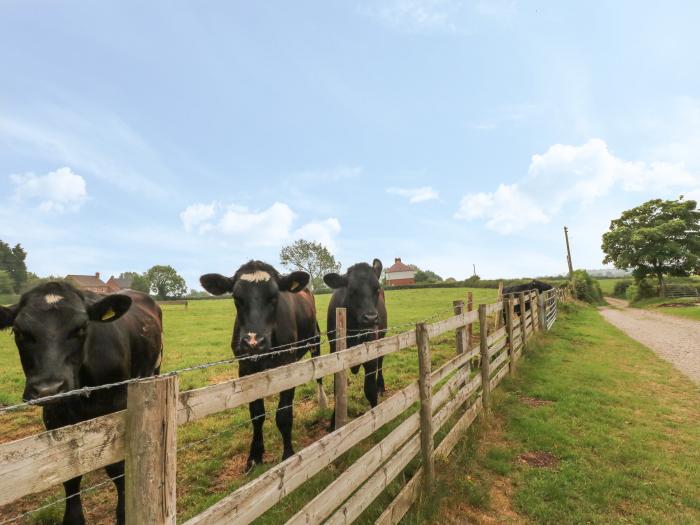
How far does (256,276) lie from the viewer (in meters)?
4.93

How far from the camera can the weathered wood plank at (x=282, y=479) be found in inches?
73.6

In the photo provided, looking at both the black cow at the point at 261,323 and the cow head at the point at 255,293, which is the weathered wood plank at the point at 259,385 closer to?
the black cow at the point at 261,323

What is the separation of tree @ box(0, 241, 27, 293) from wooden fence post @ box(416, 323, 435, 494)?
111 meters

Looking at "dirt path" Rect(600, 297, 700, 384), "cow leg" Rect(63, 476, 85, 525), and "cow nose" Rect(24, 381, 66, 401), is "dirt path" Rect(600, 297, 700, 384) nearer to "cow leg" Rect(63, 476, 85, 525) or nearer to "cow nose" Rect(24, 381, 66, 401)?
"cow leg" Rect(63, 476, 85, 525)

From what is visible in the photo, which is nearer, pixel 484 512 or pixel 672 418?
pixel 484 512

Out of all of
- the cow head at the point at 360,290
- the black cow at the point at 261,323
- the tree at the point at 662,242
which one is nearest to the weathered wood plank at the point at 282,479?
the black cow at the point at 261,323

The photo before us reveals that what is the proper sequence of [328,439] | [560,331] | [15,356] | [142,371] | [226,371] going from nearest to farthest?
[328,439], [142,371], [226,371], [15,356], [560,331]

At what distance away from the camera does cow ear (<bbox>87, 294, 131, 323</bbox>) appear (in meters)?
3.32

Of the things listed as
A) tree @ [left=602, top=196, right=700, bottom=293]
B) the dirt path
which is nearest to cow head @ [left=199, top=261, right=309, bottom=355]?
the dirt path

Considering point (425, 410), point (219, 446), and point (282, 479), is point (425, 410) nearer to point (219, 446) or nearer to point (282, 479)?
point (282, 479)

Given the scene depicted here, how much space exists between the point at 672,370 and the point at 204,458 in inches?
441

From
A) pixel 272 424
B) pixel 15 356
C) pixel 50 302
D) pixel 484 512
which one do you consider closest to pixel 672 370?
pixel 484 512

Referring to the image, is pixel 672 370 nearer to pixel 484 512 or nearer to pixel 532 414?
pixel 532 414

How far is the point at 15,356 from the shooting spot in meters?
14.3
